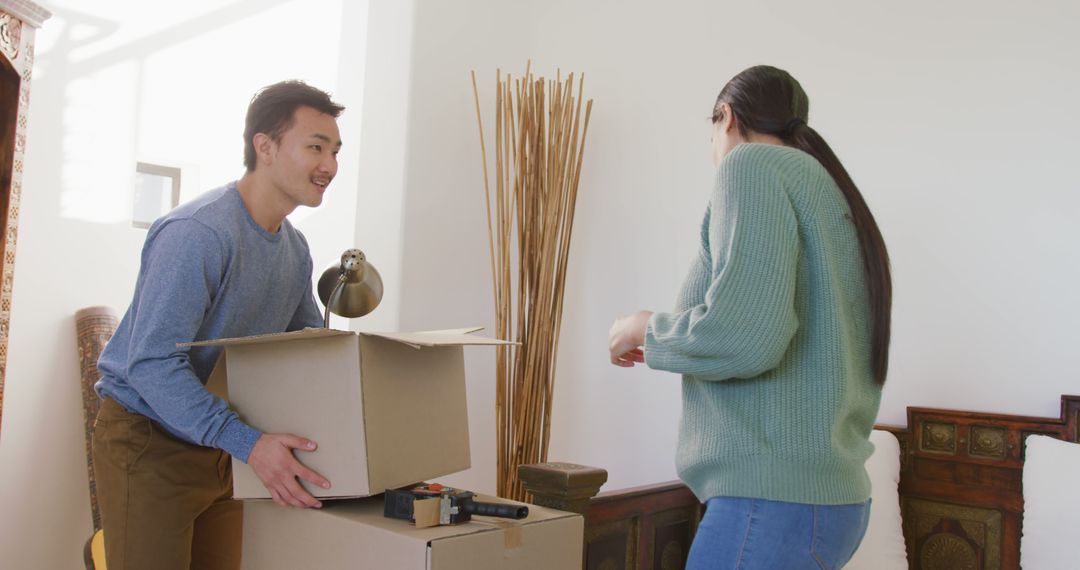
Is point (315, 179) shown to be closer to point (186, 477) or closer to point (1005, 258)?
point (186, 477)

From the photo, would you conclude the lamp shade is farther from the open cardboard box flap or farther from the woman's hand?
the woman's hand

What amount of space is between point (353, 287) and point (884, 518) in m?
1.44

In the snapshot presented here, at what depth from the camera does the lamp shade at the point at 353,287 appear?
5.31 ft

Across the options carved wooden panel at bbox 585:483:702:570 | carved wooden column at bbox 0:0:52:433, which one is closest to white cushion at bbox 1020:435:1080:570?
carved wooden panel at bbox 585:483:702:570

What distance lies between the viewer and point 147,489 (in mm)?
1519

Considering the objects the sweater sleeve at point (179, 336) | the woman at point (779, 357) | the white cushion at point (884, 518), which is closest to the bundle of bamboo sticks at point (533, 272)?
the white cushion at point (884, 518)

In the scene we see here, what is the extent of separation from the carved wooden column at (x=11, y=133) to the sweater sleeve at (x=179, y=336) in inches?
37.1

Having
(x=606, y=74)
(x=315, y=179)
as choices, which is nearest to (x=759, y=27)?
(x=606, y=74)

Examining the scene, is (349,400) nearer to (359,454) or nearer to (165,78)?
(359,454)

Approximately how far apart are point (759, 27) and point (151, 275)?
208 cm

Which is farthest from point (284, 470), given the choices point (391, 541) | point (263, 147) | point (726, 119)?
point (726, 119)

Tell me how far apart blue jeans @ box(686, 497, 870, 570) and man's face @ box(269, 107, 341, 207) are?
932 mm

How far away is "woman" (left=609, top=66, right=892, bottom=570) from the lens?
1121 mm

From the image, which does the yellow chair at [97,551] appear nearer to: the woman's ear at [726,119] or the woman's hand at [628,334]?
the woman's hand at [628,334]
